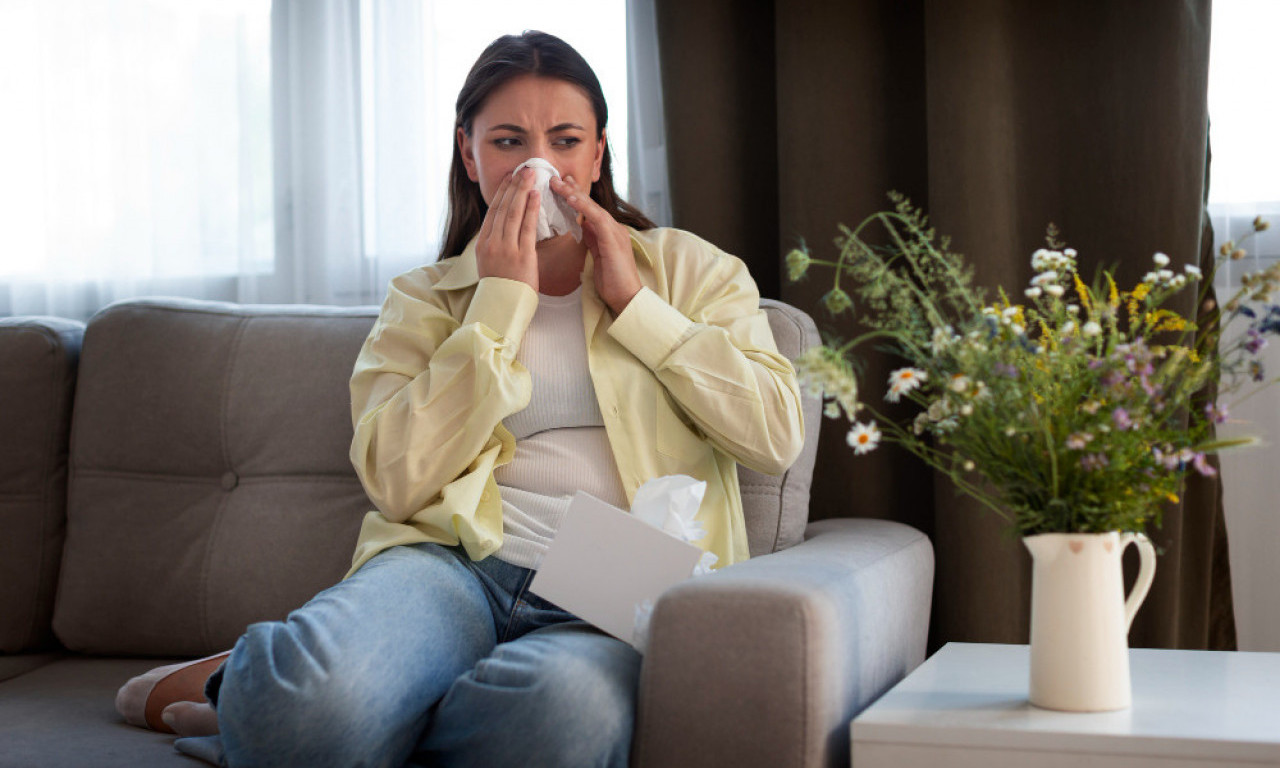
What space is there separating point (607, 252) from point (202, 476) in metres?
0.73

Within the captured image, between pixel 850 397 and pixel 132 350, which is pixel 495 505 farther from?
pixel 132 350

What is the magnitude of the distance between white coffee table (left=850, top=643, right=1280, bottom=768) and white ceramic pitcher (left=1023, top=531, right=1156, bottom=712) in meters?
0.02

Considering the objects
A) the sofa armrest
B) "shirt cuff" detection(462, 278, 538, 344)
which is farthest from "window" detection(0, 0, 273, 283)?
the sofa armrest

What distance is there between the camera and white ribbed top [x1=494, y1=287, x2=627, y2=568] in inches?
56.7

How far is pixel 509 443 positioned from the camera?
150 cm

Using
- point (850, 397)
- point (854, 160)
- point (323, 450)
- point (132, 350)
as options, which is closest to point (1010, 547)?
point (854, 160)

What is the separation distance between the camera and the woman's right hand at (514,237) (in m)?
1.52

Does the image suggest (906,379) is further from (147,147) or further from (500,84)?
(147,147)

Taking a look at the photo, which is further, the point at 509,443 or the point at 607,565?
the point at 509,443

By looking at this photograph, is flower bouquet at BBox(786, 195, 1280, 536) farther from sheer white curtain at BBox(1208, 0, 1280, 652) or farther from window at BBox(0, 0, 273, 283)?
window at BBox(0, 0, 273, 283)

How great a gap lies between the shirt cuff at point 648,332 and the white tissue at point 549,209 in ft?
0.67

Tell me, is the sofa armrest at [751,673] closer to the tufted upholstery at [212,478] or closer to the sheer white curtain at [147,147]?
the tufted upholstery at [212,478]

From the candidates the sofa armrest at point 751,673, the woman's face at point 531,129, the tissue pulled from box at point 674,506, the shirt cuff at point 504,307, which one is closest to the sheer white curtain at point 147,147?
the woman's face at point 531,129

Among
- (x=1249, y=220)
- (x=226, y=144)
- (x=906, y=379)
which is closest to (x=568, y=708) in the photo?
(x=906, y=379)
